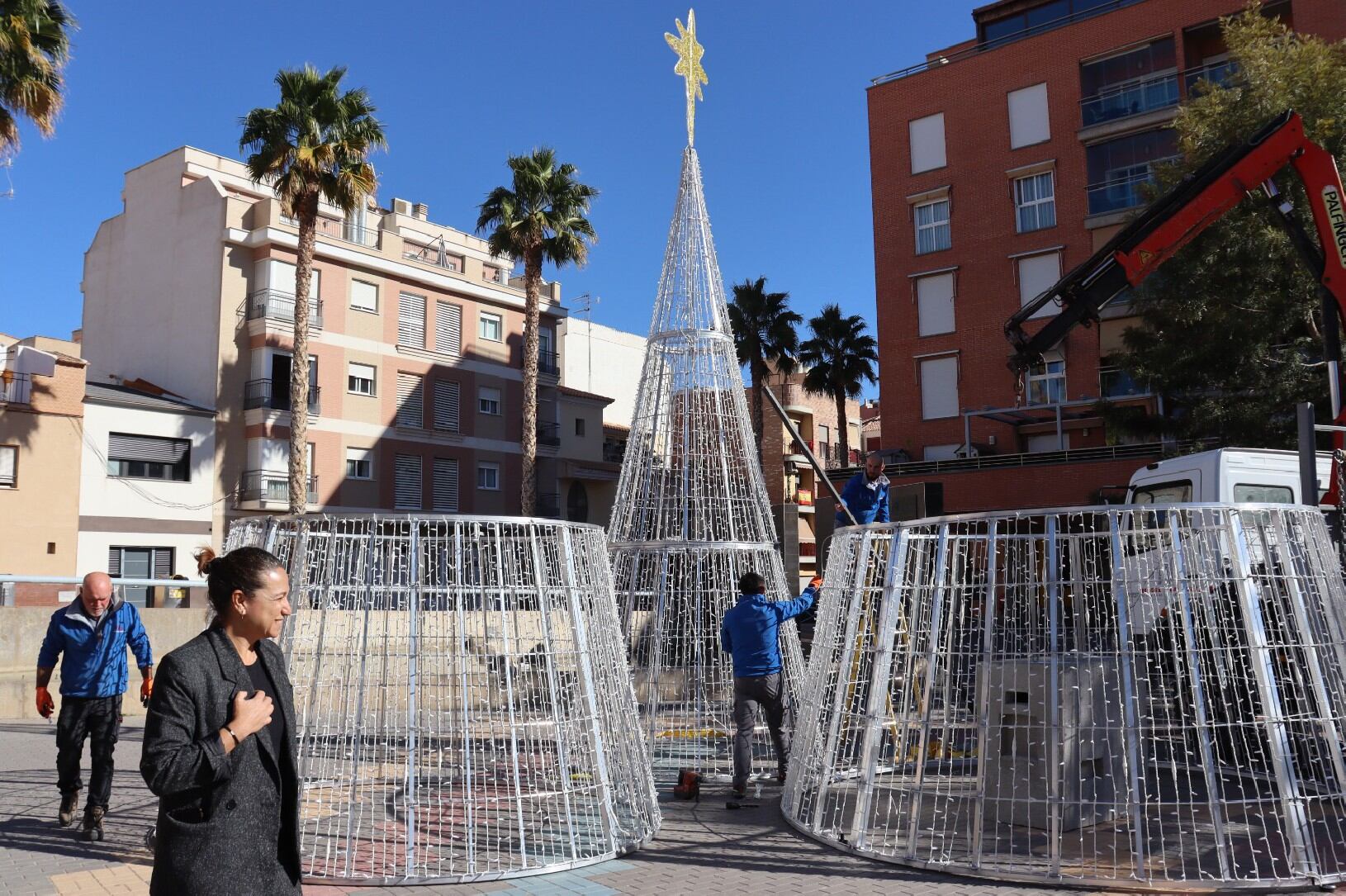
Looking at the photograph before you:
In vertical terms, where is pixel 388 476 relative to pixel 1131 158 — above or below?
below

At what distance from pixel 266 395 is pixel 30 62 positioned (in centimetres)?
1357

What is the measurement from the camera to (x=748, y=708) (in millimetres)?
8414

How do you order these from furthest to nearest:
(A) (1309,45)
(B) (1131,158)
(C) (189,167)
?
(C) (189,167), (B) (1131,158), (A) (1309,45)

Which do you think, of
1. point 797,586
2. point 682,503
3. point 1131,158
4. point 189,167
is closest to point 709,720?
point 682,503

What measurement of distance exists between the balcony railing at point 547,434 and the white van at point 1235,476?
91.7ft

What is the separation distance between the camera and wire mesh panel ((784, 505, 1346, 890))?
5.87 meters

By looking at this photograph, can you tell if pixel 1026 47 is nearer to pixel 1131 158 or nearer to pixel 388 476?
pixel 1131 158

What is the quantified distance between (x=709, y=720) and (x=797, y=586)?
359cm

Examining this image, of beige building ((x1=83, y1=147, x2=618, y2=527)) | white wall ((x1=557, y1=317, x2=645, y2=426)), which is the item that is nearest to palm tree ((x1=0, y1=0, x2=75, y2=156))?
beige building ((x1=83, y1=147, x2=618, y2=527))

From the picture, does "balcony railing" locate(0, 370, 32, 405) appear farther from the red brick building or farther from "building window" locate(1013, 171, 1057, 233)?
"building window" locate(1013, 171, 1057, 233)

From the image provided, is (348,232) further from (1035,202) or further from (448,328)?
(1035,202)

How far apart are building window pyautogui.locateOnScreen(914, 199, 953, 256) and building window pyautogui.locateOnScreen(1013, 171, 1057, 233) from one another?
2062 millimetres

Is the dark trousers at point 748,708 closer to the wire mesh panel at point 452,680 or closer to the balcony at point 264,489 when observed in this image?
the wire mesh panel at point 452,680

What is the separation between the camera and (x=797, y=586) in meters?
14.1
